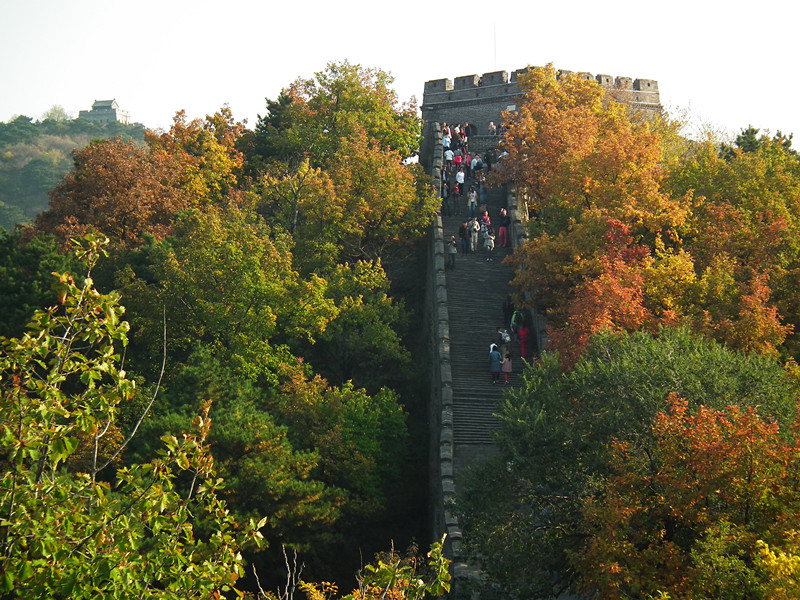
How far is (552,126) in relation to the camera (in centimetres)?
3288

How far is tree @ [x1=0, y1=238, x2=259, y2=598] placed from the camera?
8359mm

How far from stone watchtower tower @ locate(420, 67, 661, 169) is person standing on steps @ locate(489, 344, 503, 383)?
19.7 metres

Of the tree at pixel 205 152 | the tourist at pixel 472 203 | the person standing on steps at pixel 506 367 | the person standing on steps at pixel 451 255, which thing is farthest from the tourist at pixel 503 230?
the tree at pixel 205 152

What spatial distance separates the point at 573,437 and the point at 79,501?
1042 cm

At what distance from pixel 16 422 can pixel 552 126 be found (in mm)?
26593

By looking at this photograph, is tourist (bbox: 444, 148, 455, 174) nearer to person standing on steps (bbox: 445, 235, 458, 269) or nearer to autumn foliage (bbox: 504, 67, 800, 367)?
autumn foliage (bbox: 504, 67, 800, 367)

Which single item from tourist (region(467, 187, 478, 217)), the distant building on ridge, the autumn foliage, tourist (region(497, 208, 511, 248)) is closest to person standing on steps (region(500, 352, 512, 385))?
the autumn foliage

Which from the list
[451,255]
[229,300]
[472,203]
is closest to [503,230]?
[472,203]

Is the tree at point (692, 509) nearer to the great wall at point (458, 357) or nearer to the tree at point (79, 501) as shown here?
the great wall at point (458, 357)

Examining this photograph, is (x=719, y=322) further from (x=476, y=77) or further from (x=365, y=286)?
(x=476, y=77)

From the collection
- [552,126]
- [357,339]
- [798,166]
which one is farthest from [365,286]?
[798,166]

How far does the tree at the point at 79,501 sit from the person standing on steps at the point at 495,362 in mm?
16686

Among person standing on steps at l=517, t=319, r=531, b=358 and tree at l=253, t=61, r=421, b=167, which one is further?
tree at l=253, t=61, r=421, b=167

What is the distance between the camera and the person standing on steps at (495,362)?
25.8 metres
